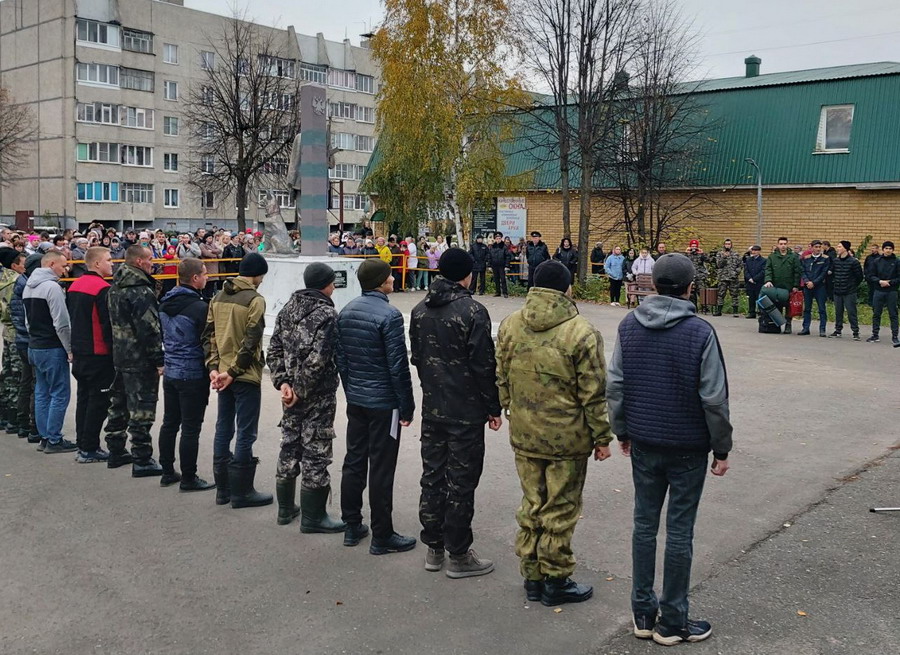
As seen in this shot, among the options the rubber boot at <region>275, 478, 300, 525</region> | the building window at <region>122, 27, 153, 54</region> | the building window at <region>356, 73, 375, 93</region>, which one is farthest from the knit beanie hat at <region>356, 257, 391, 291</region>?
the building window at <region>356, 73, 375, 93</region>

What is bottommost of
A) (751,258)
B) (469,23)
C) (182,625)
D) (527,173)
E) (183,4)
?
(182,625)

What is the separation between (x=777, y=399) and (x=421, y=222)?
24.0 meters

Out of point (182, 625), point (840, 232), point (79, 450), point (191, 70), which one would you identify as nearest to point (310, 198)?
point (79, 450)

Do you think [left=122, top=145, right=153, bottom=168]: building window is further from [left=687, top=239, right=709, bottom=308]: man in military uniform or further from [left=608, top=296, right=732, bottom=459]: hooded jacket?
[left=608, top=296, right=732, bottom=459]: hooded jacket

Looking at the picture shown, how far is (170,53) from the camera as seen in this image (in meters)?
61.9

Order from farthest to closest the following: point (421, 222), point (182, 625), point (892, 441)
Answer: point (421, 222), point (892, 441), point (182, 625)

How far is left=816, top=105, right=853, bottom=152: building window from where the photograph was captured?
25.1 m

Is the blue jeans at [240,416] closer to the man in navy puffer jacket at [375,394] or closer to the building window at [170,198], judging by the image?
the man in navy puffer jacket at [375,394]

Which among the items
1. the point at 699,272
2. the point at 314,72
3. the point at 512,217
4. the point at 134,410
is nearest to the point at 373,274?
the point at 134,410

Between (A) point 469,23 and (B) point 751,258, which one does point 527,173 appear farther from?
(B) point 751,258

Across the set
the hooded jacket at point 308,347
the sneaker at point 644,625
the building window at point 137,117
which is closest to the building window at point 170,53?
the building window at point 137,117

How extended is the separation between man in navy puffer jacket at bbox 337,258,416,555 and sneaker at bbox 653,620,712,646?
1.94 meters

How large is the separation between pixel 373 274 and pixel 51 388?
4274 millimetres

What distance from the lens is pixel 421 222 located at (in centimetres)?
3403
